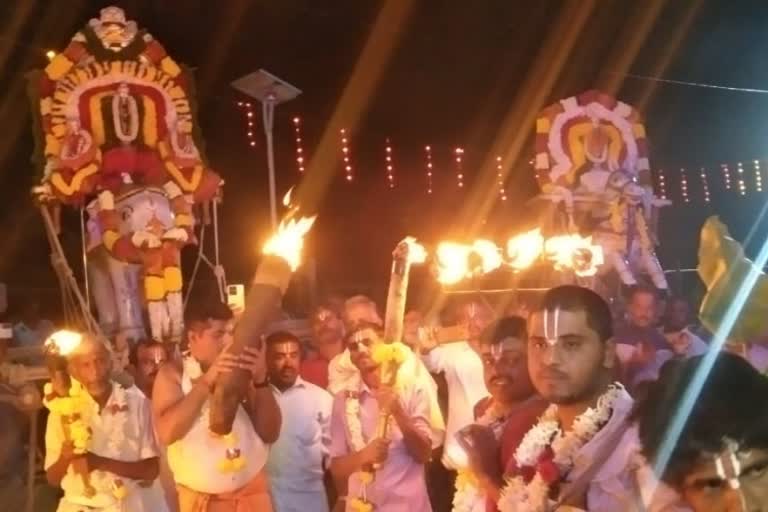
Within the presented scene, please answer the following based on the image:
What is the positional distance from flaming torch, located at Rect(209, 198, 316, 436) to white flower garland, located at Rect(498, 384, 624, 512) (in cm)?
83

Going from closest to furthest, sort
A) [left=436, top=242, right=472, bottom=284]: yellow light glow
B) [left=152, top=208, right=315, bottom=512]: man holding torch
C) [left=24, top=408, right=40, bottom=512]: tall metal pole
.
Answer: [left=152, top=208, right=315, bottom=512]: man holding torch → [left=436, top=242, right=472, bottom=284]: yellow light glow → [left=24, top=408, right=40, bottom=512]: tall metal pole

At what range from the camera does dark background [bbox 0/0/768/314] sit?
9.32 meters

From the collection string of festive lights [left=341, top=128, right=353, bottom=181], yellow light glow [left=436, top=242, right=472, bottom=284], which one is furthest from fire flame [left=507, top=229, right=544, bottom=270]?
string of festive lights [left=341, top=128, right=353, bottom=181]

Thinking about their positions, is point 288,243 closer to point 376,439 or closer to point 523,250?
point 376,439

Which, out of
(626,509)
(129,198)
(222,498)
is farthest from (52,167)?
(626,509)

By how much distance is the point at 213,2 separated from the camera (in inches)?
362

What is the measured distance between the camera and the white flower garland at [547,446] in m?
2.57

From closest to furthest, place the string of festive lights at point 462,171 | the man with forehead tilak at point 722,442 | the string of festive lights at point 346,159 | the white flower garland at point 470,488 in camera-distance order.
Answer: the man with forehead tilak at point 722,442 → the white flower garland at point 470,488 → the string of festive lights at point 462,171 → the string of festive lights at point 346,159

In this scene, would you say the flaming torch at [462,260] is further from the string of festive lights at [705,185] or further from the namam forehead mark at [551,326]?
the string of festive lights at [705,185]

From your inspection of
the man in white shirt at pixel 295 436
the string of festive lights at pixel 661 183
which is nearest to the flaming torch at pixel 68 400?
the man in white shirt at pixel 295 436

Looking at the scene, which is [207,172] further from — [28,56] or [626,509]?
[626,509]

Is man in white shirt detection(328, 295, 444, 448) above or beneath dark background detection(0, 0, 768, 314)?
beneath

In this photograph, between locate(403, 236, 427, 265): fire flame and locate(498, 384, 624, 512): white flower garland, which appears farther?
locate(403, 236, 427, 265): fire flame

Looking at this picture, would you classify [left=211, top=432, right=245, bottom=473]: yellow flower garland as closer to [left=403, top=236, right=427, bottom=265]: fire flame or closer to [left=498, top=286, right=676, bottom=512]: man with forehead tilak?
[left=403, top=236, right=427, bottom=265]: fire flame
